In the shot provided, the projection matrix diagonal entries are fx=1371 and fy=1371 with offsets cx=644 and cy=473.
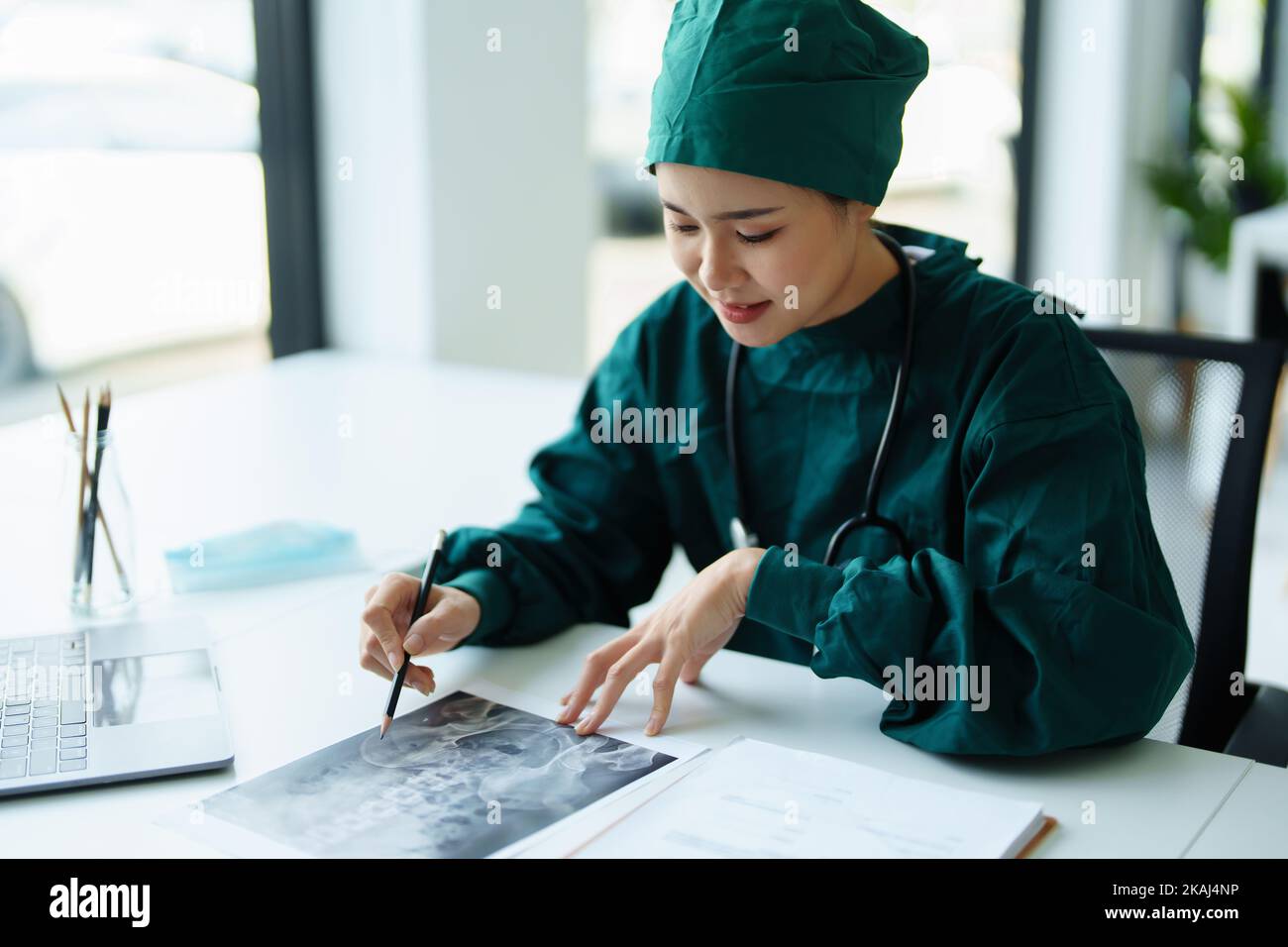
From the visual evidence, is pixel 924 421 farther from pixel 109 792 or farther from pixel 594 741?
pixel 109 792

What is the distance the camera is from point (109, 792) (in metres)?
1.04

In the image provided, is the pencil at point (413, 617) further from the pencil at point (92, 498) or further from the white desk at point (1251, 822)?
the white desk at point (1251, 822)

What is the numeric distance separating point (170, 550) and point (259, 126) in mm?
1307

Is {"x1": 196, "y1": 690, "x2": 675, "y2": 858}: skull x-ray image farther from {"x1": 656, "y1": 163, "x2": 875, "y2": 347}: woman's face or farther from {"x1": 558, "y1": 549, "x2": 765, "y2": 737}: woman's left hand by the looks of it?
{"x1": 656, "y1": 163, "x2": 875, "y2": 347}: woman's face

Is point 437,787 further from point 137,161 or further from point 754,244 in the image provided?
point 137,161

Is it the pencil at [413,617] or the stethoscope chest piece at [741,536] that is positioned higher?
the stethoscope chest piece at [741,536]

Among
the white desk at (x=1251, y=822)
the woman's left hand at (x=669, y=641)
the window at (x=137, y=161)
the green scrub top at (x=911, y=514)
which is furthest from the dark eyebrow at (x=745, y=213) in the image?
the window at (x=137, y=161)

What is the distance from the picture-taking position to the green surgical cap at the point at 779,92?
46.6 inches

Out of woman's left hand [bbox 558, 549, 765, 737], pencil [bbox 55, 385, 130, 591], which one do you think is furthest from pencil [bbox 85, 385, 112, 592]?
woman's left hand [bbox 558, 549, 765, 737]

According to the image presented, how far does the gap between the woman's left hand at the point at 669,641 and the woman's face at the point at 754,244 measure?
9.5 inches

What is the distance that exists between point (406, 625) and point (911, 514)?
0.49 m

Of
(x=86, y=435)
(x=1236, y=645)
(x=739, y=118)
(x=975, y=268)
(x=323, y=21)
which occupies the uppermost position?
(x=323, y=21)

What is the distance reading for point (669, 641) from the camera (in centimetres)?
115
